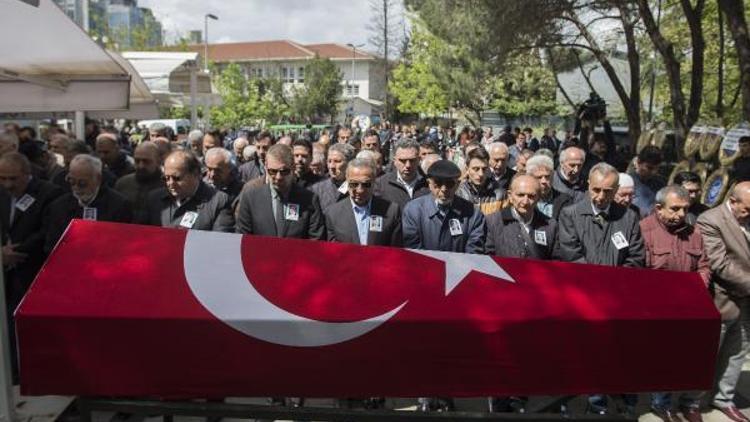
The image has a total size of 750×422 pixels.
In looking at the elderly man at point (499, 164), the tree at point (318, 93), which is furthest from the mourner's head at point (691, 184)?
the tree at point (318, 93)

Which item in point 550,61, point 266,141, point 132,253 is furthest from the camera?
point 550,61

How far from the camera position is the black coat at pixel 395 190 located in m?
5.75

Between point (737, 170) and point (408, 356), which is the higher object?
point (737, 170)

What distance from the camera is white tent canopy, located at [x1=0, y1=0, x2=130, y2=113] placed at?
3.81m

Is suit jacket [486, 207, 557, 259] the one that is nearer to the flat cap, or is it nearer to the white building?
the flat cap

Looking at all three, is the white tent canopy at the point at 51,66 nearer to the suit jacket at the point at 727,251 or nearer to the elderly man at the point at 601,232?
the elderly man at the point at 601,232

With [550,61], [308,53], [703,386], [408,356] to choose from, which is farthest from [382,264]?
[308,53]

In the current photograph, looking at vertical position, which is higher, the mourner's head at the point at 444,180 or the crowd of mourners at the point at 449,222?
the mourner's head at the point at 444,180

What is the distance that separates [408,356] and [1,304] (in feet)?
6.17

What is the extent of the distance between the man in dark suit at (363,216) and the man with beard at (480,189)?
1.07 meters

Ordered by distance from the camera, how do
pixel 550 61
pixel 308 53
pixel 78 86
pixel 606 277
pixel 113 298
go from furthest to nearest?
pixel 308 53, pixel 550 61, pixel 78 86, pixel 606 277, pixel 113 298

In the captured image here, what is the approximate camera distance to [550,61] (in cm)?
2531

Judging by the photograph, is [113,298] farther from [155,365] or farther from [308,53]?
[308,53]

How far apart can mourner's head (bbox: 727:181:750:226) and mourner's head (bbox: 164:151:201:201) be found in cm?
359
